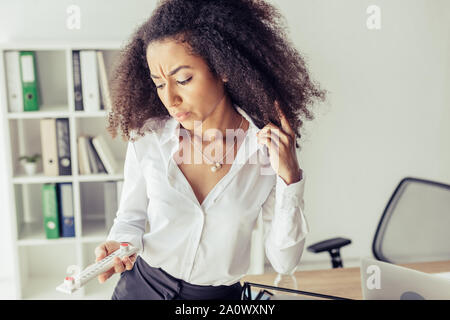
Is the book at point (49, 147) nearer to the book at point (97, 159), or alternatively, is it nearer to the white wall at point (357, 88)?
the book at point (97, 159)

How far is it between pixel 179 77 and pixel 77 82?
1.00 metres

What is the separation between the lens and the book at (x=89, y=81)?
162 cm

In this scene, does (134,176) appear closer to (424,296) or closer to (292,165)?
(292,165)

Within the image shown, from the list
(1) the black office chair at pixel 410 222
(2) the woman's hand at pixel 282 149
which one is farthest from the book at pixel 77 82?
(1) the black office chair at pixel 410 222

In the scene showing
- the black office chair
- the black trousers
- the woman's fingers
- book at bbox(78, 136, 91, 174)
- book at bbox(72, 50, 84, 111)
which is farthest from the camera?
book at bbox(78, 136, 91, 174)

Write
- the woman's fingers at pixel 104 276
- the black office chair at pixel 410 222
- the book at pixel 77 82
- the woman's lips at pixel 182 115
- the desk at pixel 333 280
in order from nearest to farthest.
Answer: the woman's fingers at pixel 104 276 → the woman's lips at pixel 182 115 → the desk at pixel 333 280 → the black office chair at pixel 410 222 → the book at pixel 77 82

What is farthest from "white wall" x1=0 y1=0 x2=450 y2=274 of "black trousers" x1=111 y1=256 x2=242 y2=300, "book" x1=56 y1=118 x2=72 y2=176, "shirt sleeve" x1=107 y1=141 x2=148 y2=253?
"black trousers" x1=111 y1=256 x2=242 y2=300

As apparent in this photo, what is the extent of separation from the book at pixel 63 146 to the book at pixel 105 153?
111 mm

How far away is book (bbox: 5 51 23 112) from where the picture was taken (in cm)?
166

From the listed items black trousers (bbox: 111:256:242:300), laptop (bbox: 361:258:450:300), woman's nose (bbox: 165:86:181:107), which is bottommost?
black trousers (bbox: 111:256:242:300)

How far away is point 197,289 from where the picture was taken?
0.91 m

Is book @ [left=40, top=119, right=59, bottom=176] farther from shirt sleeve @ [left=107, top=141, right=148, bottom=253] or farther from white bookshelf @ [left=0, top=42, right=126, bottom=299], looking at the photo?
shirt sleeve @ [left=107, top=141, right=148, bottom=253]

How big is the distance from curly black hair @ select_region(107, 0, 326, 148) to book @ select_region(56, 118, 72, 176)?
2.69ft

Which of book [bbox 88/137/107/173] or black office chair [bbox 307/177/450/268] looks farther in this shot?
book [bbox 88/137/107/173]
